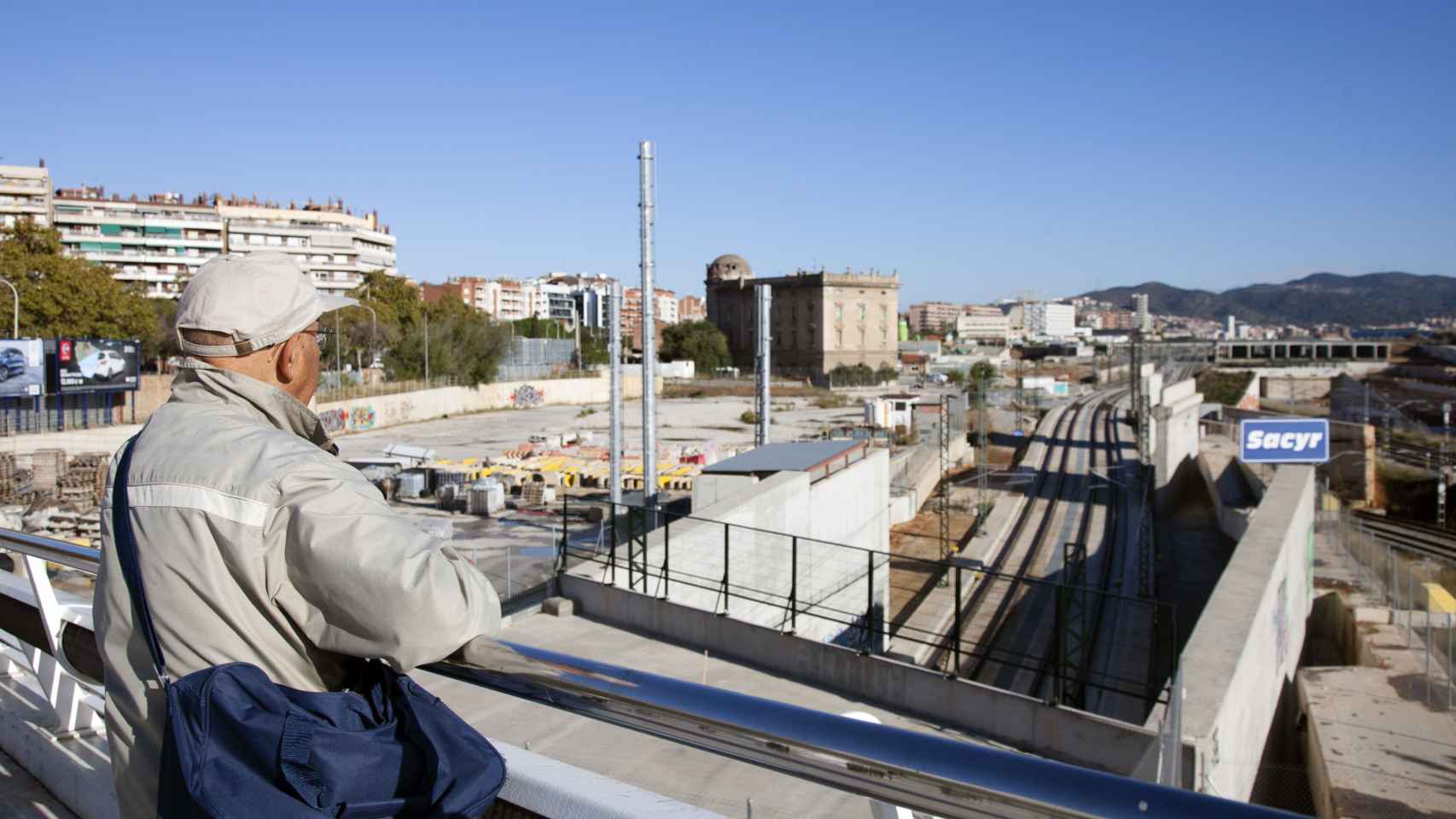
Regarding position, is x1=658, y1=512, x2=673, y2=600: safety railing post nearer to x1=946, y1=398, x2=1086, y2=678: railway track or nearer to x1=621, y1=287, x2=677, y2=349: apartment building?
x1=946, y1=398, x2=1086, y2=678: railway track

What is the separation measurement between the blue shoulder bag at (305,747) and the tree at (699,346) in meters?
94.8

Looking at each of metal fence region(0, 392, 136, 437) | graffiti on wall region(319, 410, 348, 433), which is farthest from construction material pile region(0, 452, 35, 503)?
graffiti on wall region(319, 410, 348, 433)

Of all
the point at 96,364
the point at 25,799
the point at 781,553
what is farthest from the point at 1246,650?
the point at 96,364

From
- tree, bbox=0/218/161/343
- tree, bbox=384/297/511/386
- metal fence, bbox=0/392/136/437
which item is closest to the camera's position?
metal fence, bbox=0/392/136/437

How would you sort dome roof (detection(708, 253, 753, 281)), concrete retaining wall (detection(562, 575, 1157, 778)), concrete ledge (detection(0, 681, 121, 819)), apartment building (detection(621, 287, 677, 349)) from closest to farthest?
1. concrete ledge (detection(0, 681, 121, 819))
2. concrete retaining wall (detection(562, 575, 1157, 778))
3. dome roof (detection(708, 253, 753, 281))
4. apartment building (detection(621, 287, 677, 349))

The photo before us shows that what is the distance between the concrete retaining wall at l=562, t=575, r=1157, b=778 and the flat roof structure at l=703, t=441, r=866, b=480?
25.3ft

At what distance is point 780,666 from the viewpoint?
27.1 feet

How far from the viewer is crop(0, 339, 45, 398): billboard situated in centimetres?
3050

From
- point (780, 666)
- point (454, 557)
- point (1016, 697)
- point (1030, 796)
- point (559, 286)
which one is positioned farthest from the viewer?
point (559, 286)

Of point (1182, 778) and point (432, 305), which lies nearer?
point (1182, 778)

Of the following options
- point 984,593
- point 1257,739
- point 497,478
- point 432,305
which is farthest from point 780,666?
point 432,305

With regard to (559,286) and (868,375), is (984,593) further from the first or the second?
(559,286)

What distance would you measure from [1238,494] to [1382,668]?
1794 cm

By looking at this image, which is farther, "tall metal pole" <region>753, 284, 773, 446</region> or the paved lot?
the paved lot
